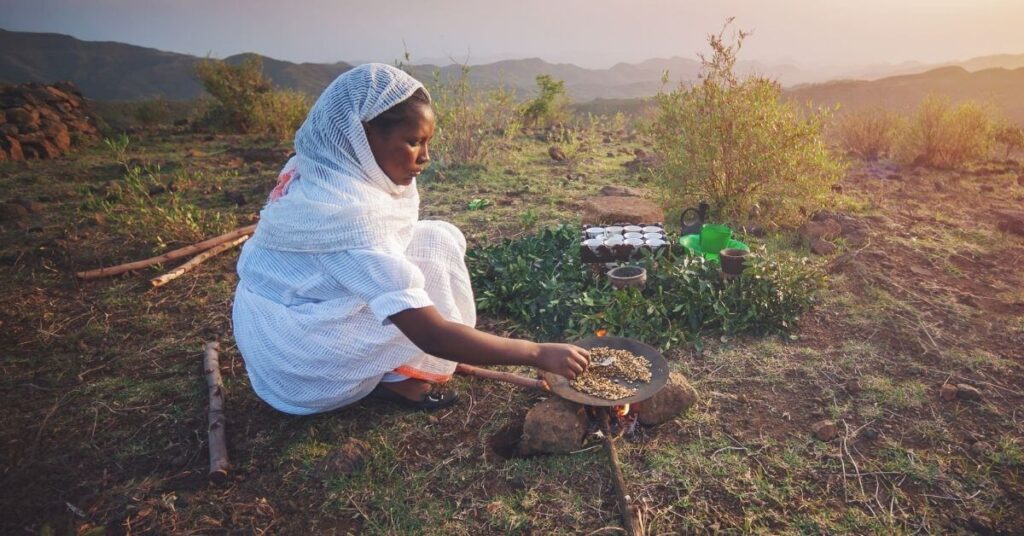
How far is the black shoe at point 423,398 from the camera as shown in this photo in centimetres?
247

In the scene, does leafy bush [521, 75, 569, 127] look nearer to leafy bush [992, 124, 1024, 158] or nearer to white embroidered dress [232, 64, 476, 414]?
leafy bush [992, 124, 1024, 158]

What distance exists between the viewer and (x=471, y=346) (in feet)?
6.02

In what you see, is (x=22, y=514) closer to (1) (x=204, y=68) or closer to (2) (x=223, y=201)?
(2) (x=223, y=201)

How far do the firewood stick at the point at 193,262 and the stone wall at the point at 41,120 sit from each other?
19.5 ft

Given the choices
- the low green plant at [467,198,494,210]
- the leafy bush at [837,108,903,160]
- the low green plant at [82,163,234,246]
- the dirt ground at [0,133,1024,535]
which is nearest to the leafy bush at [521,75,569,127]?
the leafy bush at [837,108,903,160]

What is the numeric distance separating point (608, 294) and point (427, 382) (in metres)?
1.30

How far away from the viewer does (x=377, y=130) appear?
6.31ft

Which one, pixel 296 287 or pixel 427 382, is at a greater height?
pixel 296 287

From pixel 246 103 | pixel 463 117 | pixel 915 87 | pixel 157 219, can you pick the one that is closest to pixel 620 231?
pixel 157 219

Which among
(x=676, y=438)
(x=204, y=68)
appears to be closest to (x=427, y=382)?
(x=676, y=438)

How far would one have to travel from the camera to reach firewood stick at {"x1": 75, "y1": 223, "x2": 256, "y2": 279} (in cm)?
398

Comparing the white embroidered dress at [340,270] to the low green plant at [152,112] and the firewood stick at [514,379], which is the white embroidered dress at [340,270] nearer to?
the firewood stick at [514,379]

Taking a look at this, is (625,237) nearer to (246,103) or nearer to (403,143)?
(403,143)

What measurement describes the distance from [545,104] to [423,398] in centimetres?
1071
